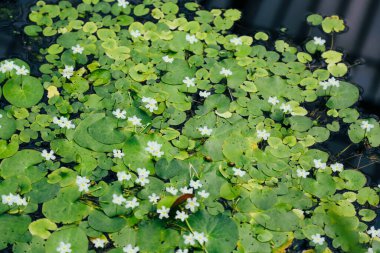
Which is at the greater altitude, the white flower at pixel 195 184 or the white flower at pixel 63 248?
the white flower at pixel 195 184

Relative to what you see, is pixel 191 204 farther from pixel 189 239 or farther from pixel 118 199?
pixel 118 199

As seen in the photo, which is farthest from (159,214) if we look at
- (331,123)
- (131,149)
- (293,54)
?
(293,54)

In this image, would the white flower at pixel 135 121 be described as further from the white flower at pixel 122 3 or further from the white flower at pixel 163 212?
the white flower at pixel 122 3

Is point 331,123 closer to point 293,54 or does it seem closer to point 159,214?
point 293,54

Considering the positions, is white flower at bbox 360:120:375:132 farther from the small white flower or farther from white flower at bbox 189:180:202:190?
white flower at bbox 189:180:202:190

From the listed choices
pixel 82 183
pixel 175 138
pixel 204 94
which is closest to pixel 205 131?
pixel 175 138

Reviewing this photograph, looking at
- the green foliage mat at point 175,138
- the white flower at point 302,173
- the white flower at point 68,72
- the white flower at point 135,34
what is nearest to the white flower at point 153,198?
the green foliage mat at point 175,138

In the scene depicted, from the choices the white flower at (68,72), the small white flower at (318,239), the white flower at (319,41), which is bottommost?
the small white flower at (318,239)

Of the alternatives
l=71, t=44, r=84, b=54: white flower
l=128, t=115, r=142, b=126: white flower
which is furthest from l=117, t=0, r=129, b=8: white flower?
l=128, t=115, r=142, b=126: white flower
